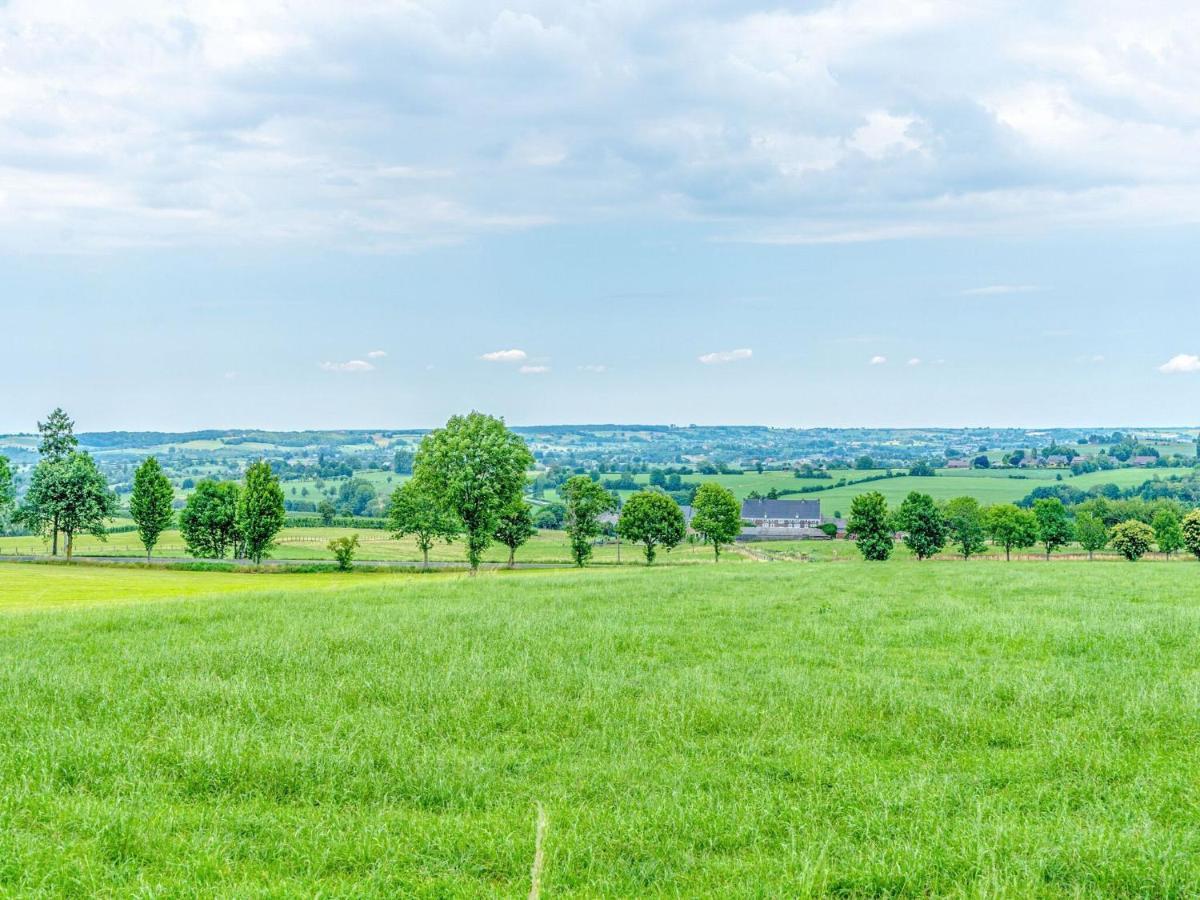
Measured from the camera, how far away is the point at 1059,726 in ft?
35.9

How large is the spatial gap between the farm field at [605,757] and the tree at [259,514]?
7367 cm

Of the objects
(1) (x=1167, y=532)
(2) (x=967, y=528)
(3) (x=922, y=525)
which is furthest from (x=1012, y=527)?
(1) (x=1167, y=532)

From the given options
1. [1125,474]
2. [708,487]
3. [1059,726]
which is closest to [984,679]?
[1059,726]

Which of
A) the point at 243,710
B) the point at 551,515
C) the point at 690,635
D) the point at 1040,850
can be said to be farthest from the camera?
the point at 551,515

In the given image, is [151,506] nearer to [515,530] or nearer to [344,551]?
[344,551]

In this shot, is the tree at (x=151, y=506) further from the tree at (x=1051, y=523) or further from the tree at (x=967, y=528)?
the tree at (x=1051, y=523)

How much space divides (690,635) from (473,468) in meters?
35.6

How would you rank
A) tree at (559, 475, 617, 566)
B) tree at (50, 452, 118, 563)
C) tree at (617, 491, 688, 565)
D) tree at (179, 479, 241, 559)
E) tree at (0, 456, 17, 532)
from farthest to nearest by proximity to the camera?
tree at (617, 491, 688, 565)
tree at (179, 479, 241, 559)
tree at (559, 475, 617, 566)
tree at (50, 452, 118, 563)
tree at (0, 456, 17, 532)

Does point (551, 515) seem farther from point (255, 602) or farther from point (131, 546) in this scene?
point (255, 602)

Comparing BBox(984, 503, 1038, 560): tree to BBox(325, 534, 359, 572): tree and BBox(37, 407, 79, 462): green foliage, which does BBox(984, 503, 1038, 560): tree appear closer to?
BBox(325, 534, 359, 572): tree

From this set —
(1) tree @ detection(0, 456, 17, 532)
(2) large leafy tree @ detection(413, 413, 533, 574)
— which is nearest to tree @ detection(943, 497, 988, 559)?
(2) large leafy tree @ detection(413, 413, 533, 574)

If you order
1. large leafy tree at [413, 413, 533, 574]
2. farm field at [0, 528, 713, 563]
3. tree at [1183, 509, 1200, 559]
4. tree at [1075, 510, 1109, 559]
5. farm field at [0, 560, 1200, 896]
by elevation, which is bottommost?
farm field at [0, 528, 713, 563]

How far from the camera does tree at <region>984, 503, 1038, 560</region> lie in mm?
109312

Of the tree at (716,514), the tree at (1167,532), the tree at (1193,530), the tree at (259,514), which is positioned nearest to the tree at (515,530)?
the tree at (716,514)
